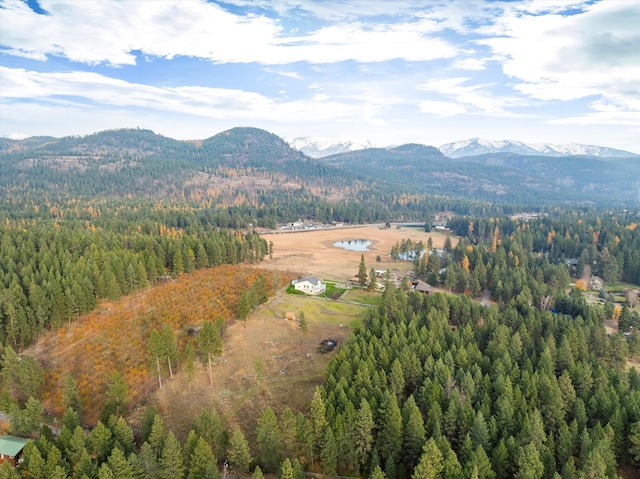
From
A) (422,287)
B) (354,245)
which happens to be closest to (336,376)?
(422,287)

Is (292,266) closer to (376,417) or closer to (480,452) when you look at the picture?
(376,417)

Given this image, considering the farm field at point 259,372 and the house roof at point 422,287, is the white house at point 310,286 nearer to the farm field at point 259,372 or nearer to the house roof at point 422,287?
the farm field at point 259,372

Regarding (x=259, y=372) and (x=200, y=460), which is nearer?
(x=200, y=460)

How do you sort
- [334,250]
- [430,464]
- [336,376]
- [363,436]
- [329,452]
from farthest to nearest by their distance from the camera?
[334,250] < [336,376] < [363,436] < [329,452] < [430,464]

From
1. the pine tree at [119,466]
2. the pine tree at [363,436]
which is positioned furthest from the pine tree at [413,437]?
the pine tree at [119,466]

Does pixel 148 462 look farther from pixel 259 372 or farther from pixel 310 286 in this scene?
pixel 310 286

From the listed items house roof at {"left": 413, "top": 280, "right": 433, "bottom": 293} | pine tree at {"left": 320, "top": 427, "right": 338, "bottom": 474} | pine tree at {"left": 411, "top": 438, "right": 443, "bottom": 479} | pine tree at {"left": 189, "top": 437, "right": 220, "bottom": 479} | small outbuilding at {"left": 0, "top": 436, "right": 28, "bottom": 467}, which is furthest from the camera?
house roof at {"left": 413, "top": 280, "right": 433, "bottom": 293}

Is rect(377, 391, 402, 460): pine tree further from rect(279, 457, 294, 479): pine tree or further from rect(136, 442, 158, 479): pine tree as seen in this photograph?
rect(136, 442, 158, 479): pine tree

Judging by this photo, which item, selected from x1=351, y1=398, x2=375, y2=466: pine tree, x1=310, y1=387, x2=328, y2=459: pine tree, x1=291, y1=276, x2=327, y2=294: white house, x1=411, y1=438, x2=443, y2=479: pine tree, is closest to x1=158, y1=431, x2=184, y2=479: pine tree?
x1=310, y1=387, x2=328, y2=459: pine tree
